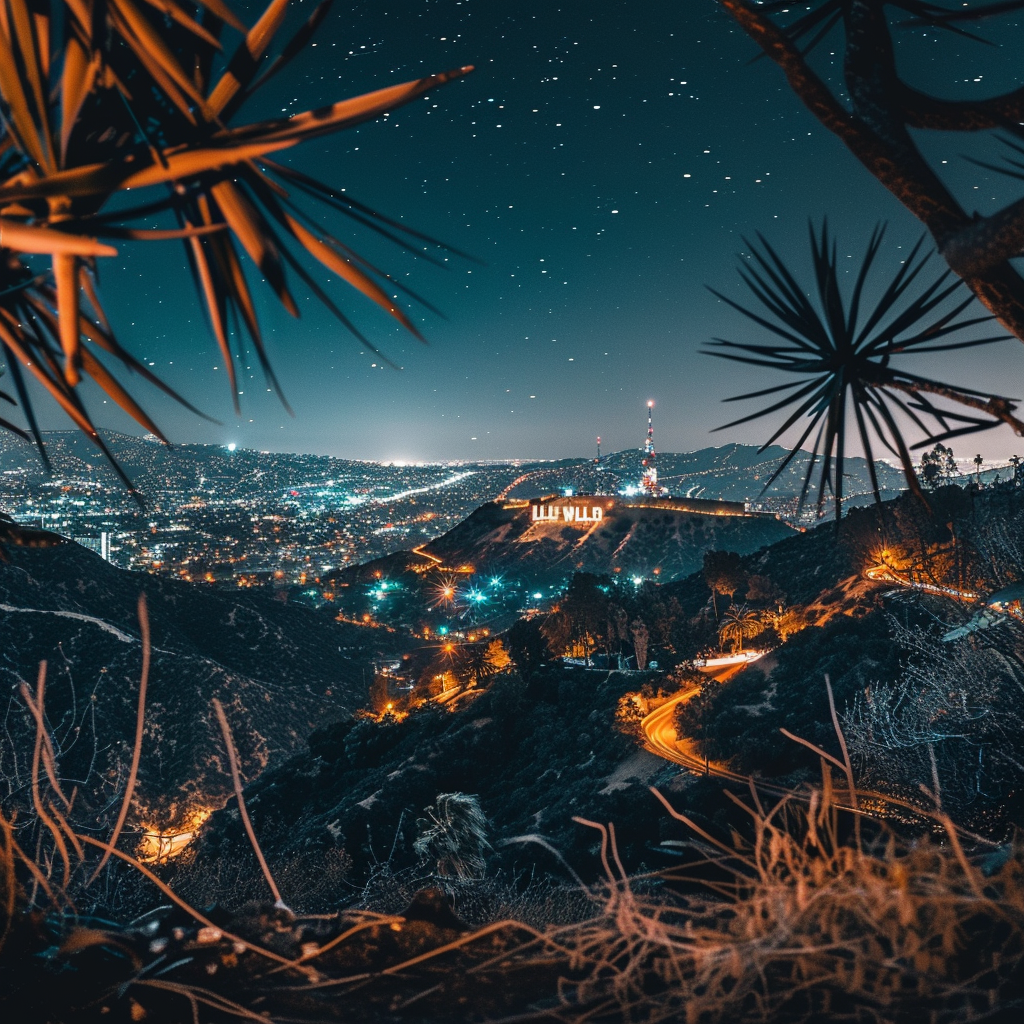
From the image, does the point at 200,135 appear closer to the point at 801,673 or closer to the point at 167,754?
the point at 801,673

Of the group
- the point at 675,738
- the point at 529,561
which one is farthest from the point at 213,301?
the point at 529,561

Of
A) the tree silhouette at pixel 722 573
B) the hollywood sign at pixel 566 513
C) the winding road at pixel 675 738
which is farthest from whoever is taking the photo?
the hollywood sign at pixel 566 513

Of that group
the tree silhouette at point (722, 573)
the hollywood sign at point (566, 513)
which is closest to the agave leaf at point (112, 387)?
the tree silhouette at point (722, 573)

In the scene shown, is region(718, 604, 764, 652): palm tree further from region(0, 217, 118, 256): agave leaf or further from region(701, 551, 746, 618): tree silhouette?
region(0, 217, 118, 256): agave leaf

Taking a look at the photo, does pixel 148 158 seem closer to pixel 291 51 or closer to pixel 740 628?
pixel 291 51

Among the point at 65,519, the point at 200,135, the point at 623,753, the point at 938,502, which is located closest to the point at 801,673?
the point at 623,753

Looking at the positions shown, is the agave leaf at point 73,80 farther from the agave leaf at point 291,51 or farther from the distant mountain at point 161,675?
the distant mountain at point 161,675
